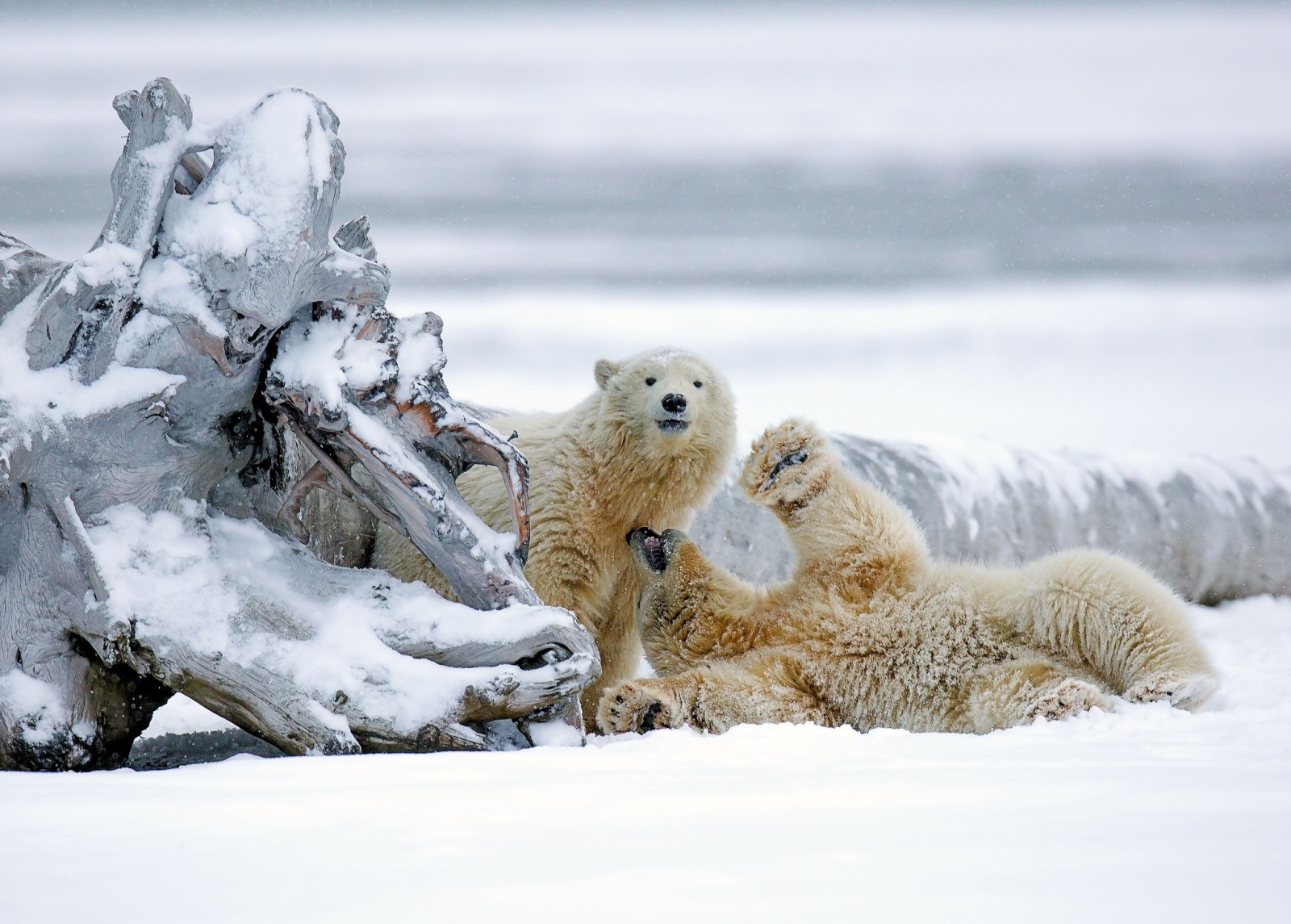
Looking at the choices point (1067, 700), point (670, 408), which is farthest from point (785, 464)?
point (1067, 700)

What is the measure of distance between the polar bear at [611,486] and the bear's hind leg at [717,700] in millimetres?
555

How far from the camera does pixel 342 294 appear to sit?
2.59 meters

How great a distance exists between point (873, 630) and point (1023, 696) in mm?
404

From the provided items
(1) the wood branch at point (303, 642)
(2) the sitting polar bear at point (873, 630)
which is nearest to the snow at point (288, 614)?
(1) the wood branch at point (303, 642)

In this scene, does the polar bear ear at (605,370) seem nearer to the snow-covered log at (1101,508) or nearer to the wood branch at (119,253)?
the snow-covered log at (1101,508)

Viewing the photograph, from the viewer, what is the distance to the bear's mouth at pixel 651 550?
3344 mm

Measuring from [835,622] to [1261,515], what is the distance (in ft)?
10.7

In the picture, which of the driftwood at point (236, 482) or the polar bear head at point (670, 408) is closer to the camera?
the driftwood at point (236, 482)

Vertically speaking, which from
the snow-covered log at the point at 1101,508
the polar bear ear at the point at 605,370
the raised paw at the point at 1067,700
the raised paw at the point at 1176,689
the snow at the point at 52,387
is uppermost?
the snow at the point at 52,387

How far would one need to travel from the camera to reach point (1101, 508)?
17.5 feet

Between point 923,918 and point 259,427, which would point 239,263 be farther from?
point 923,918

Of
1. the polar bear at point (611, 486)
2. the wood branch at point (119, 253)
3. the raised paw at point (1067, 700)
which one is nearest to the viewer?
the wood branch at point (119, 253)

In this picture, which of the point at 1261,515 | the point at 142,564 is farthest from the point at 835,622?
the point at 1261,515

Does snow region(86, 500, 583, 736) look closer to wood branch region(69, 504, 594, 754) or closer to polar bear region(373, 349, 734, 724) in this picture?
wood branch region(69, 504, 594, 754)
